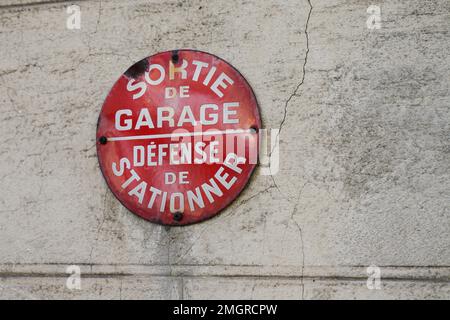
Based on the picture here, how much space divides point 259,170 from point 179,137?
1.14 ft

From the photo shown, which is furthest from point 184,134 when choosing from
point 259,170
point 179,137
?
point 259,170

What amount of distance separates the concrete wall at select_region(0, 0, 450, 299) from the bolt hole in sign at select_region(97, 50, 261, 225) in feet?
0.19

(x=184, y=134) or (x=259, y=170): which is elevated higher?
(x=184, y=134)

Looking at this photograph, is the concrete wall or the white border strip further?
the white border strip

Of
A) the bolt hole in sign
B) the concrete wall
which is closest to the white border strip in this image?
the bolt hole in sign

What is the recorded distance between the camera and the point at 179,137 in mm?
2809

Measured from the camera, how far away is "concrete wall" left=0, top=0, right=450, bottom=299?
8.52ft

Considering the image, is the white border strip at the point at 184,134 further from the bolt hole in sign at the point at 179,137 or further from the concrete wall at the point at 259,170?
the concrete wall at the point at 259,170

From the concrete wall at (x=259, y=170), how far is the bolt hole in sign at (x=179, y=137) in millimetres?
59

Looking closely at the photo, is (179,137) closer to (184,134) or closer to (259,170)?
(184,134)

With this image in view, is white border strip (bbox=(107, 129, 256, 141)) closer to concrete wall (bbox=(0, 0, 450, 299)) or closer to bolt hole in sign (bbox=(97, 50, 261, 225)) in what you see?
bolt hole in sign (bbox=(97, 50, 261, 225))

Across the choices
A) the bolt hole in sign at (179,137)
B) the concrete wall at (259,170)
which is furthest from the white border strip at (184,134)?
the concrete wall at (259,170)
